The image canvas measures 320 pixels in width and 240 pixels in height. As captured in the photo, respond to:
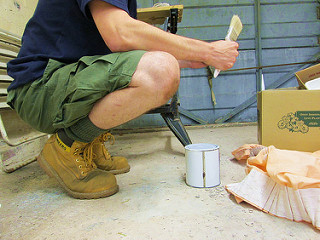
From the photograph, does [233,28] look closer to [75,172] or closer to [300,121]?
[300,121]

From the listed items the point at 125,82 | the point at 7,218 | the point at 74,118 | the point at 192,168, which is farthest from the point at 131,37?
the point at 7,218

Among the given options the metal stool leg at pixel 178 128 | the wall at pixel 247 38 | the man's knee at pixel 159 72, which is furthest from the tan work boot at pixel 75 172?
the wall at pixel 247 38

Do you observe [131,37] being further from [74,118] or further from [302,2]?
[302,2]

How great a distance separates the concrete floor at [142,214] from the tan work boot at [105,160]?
0.06m

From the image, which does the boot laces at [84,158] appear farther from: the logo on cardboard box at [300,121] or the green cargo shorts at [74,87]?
the logo on cardboard box at [300,121]

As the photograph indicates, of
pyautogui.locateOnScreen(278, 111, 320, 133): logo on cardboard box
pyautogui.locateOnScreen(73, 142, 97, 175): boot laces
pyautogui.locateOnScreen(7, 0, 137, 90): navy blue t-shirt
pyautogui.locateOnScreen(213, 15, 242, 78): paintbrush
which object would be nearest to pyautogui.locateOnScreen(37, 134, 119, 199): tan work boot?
pyautogui.locateOnScreen(73, 142, 97, 175): boot laces

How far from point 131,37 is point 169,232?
1.96 feet

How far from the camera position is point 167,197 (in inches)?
29.5

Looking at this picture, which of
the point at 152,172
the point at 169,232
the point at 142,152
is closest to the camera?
the point at 169,232

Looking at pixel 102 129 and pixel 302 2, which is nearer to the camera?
pixel 102 129

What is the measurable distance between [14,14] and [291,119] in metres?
1.88

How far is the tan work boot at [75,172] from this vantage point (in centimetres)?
78


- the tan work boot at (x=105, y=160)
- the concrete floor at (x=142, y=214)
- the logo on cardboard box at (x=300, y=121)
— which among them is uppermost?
the logo on cardboard box at (x=300, y=121)

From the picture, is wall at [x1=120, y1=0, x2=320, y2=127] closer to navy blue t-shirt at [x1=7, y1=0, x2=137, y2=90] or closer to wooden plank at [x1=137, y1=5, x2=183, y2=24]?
wooden plank at [x1=137, y1=5, x2=183, y2=24]
